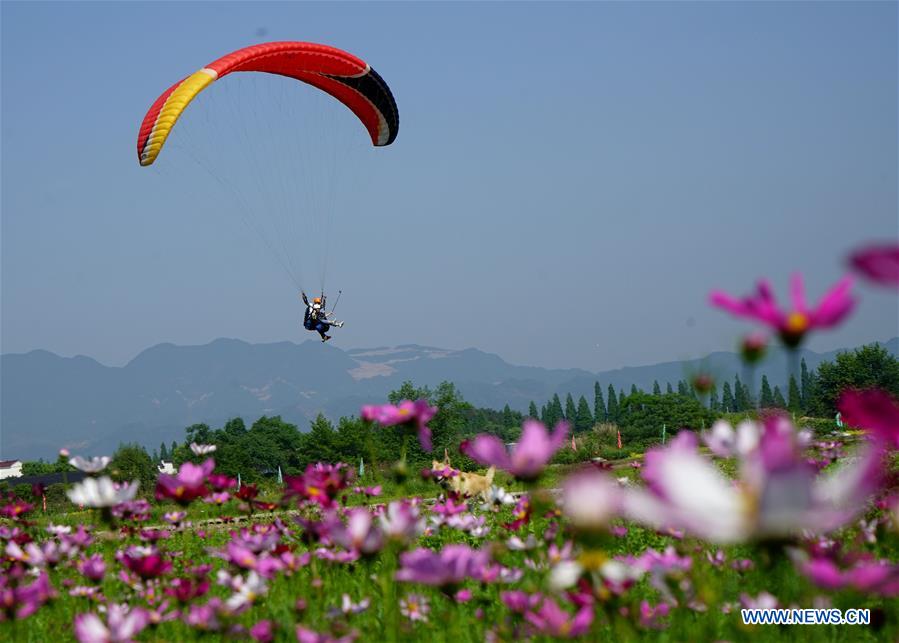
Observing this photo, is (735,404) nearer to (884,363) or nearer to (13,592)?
(884,363)

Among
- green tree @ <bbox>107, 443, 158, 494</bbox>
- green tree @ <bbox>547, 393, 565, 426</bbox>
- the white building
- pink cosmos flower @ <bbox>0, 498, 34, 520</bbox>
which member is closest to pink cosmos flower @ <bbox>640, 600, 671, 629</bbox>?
green tree @ <bbox>107, 443, 158, 494</bbox>

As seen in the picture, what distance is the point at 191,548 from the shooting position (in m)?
10.1

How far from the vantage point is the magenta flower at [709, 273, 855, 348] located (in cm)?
A: 154

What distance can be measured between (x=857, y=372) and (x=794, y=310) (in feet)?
194

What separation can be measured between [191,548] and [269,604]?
18.4ft

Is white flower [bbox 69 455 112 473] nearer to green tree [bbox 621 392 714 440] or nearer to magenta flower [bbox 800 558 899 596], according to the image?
magenta flower [bbox 800 558 899 596]

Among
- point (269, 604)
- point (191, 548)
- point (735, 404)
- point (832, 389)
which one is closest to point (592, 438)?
point (832, 389)

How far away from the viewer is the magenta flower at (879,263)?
4.25 feet

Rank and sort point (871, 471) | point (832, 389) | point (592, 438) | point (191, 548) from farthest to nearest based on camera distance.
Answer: point (832, 389) < point (592, 438) < point (191, 548) < point (871, 471)

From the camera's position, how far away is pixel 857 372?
55156 millimetres

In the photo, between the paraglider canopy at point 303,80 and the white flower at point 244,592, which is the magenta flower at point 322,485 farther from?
the paraglider canopy at point 303,80

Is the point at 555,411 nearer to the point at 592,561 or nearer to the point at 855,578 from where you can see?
the point at 592,561

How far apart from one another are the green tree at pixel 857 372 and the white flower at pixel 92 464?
53.5 meters

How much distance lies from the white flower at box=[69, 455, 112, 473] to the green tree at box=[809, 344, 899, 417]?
53.5 metres
